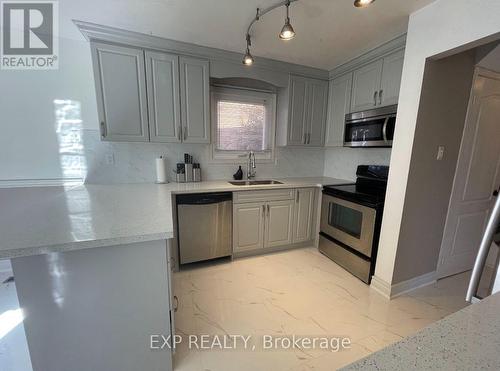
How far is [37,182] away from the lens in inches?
88.8

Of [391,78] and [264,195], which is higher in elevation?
[391,78]

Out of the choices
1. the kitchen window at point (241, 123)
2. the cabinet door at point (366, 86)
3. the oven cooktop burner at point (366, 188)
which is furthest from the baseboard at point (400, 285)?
the kitchen window at point (241, 123)

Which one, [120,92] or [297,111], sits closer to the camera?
[120,92]

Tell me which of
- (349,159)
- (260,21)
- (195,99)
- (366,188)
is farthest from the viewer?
(349,159)

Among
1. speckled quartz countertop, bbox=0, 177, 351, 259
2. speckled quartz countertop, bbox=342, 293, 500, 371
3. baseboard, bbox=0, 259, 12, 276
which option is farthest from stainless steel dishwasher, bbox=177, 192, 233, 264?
speckled quartz countertop, bbox=342, 293, 500, 371

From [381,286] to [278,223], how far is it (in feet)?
3.99

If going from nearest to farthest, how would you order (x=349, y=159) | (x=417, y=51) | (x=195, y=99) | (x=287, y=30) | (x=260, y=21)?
(x=287, y=30)
(x=417, y=51)
(x=260, y=21)
(x=195, y=99)
(x=349, y=159)

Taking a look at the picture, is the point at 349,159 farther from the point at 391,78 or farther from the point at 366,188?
the point at 391,78

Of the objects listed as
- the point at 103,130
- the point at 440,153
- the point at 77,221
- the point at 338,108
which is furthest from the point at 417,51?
the point at 103,130

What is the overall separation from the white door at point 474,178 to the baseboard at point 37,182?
3.96 m

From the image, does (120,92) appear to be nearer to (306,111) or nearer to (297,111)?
(297,111)

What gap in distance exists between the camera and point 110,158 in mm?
2416

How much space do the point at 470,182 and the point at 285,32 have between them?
2366mm

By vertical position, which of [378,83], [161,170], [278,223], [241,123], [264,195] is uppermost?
[378,83]
